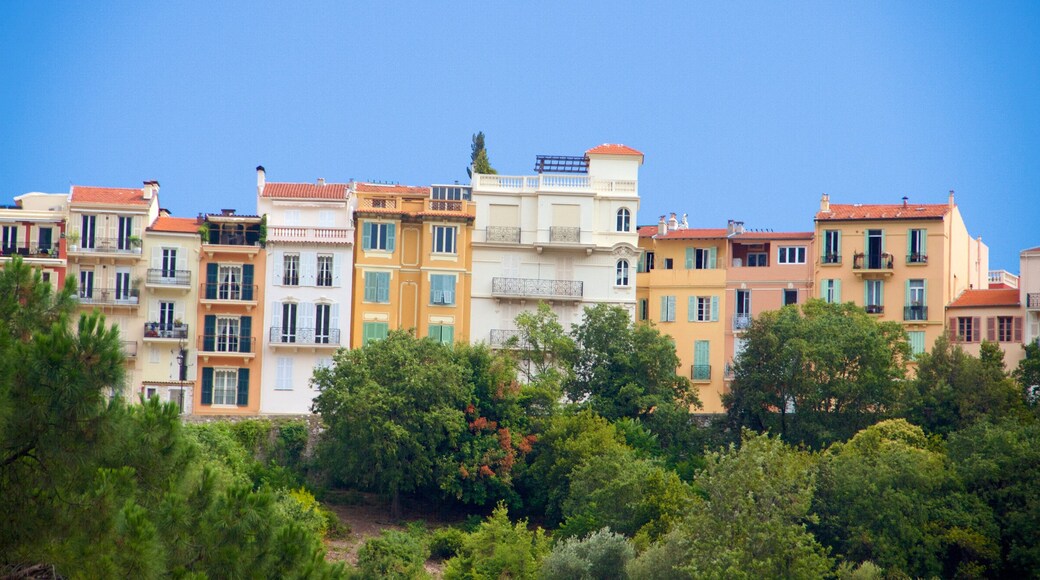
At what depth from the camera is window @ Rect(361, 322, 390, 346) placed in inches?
3093

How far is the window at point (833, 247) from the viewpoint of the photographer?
80.4 metres

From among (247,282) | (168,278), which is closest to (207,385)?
(247,282)

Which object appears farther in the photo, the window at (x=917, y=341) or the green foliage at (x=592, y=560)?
the window at (x=917, y=341)

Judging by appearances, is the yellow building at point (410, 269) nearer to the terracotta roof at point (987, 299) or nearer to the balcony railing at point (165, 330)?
the balcony railing at point (165, 330)

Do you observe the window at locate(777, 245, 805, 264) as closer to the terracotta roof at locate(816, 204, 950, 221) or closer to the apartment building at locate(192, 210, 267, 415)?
the terracotta roof at locate(816, 204, 950, 221)

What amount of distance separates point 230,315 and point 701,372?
72.4ft

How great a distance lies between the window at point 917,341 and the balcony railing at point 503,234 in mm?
18839

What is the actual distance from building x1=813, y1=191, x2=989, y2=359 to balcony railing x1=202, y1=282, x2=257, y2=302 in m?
26.5

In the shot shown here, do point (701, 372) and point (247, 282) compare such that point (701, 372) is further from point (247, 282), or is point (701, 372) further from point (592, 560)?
point (592, 560)

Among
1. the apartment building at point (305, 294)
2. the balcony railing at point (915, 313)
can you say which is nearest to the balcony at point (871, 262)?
the balcony railing at point (915, 313)

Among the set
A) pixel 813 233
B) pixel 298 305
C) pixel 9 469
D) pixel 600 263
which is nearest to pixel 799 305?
pixel 813 233

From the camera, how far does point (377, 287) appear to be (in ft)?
260

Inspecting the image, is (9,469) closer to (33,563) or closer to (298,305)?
(33,563)

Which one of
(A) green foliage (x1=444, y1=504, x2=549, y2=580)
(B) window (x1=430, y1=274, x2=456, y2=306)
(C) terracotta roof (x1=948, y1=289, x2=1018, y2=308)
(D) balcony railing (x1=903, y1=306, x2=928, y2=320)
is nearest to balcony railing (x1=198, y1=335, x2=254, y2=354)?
(B) window (x1=430, y1=274, x2=456, y2=306)
